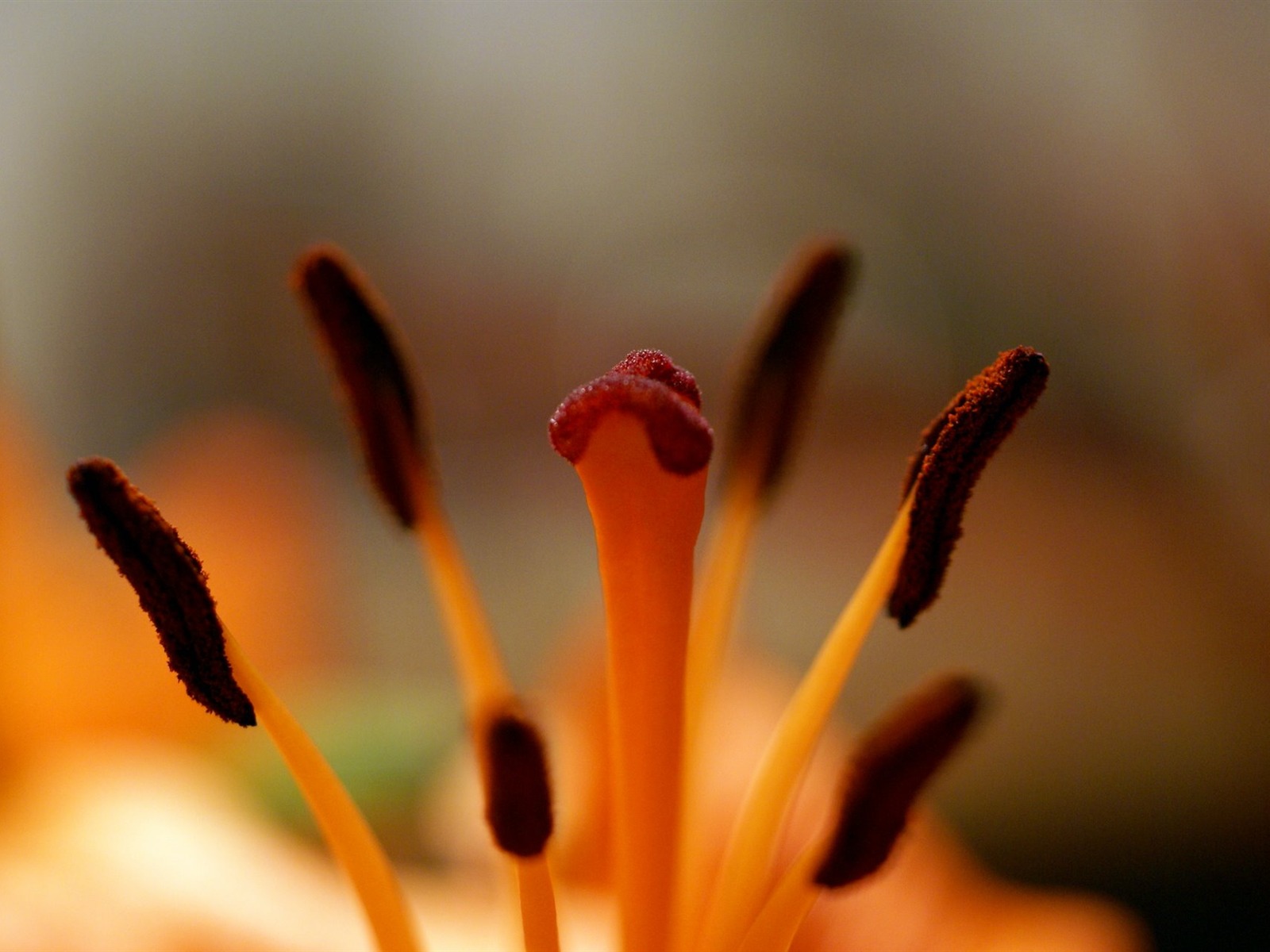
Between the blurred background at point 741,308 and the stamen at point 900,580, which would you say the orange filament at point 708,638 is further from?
the blurred background at point 741,308

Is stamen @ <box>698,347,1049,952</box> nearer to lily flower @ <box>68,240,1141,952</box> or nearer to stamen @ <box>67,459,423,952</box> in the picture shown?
lily flower @ <box>68,240,1141,952</box>

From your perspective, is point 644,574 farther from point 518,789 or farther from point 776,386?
point 776,386

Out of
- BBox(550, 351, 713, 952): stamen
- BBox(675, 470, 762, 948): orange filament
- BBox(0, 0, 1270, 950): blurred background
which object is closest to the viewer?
BBox(550, 351, 713, 952): stamen

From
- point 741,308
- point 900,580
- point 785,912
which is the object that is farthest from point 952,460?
point 741,308

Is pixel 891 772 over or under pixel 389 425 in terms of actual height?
under

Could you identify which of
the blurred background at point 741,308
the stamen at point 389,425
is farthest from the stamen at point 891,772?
the blurred background at point 741,308

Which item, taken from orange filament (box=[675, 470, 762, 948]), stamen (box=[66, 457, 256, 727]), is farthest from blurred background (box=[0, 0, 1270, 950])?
stamen (box=[66, 457, 256, 727])

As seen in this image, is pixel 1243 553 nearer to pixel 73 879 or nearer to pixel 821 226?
pixel 821 226
